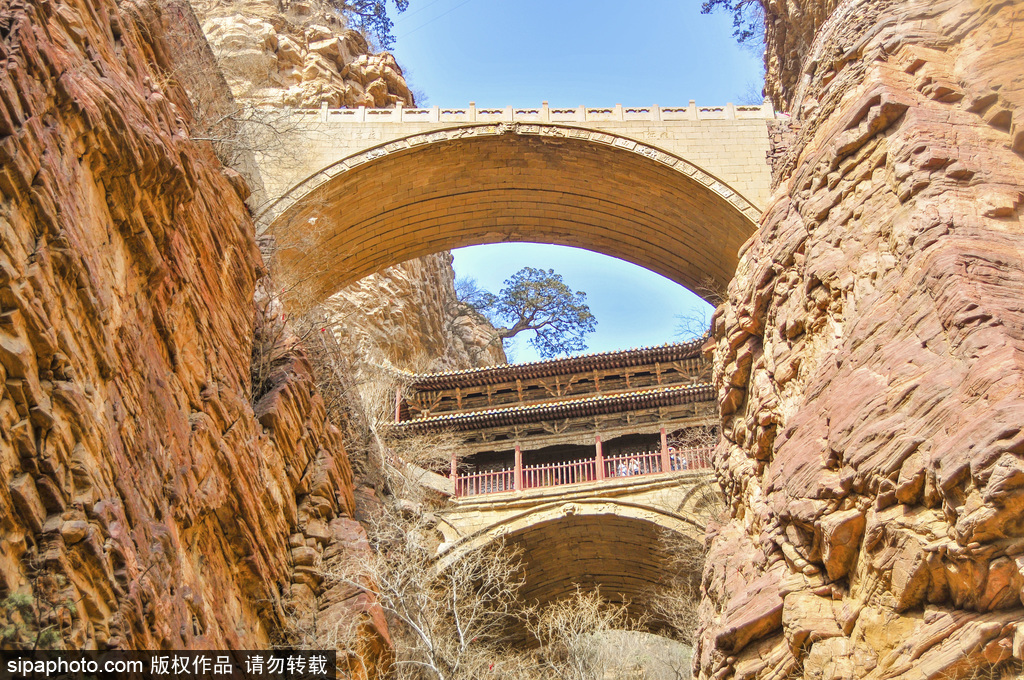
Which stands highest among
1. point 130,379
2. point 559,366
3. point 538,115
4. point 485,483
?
point 538,115

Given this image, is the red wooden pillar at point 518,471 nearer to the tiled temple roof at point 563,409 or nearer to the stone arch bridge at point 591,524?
the stone arch bridge at point 591,524

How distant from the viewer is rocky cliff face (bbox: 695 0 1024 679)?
7543 mm

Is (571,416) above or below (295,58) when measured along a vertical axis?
below

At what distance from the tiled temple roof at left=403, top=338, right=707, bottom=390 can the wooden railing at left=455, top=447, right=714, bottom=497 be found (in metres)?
2.93

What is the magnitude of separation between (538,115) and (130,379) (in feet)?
46.1

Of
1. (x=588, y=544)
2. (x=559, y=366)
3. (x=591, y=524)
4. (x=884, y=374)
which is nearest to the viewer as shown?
(x=884, y=374)

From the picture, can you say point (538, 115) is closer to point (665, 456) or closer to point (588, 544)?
point (665, 456)

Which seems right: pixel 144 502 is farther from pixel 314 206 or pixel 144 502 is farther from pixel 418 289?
pixel 418 289

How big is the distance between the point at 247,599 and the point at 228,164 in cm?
656

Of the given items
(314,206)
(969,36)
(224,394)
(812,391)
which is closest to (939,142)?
(969,36)

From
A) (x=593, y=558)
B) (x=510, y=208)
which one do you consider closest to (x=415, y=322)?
(x=510, y=208)

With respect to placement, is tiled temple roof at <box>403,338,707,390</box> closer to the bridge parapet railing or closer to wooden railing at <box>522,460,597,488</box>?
wooden railing at <box>522,460,597,488</box>

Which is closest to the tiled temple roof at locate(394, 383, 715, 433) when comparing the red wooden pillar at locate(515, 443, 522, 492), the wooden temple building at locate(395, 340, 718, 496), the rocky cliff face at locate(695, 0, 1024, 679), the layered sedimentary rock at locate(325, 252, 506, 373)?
the wooden temple building at locate(395, 340, 718, 496)

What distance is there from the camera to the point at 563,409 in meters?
23.2
